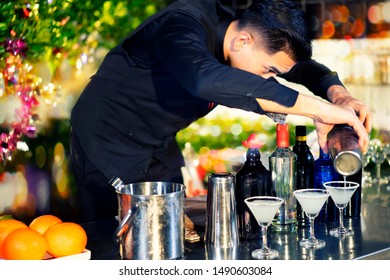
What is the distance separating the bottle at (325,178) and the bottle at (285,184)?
159 mm

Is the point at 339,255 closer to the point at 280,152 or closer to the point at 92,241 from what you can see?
the point at 280,152

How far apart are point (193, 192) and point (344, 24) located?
11.0 feet

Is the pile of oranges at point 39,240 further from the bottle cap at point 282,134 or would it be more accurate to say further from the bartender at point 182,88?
the bottle cap at point 282,134

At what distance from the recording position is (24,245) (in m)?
1.56

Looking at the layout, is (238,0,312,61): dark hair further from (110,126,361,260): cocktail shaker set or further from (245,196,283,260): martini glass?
(245,196,283,260): martini glass

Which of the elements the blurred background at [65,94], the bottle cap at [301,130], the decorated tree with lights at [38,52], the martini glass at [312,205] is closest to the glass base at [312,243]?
the martini glass at [312,205]

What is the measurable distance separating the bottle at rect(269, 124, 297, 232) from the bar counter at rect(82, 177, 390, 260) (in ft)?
0.12

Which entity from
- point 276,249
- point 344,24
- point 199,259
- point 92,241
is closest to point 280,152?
point 276,249

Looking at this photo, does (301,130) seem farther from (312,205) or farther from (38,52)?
(38,52)

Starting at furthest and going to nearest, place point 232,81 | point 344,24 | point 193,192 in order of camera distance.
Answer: point 344,24, point 193,192, point 232,81

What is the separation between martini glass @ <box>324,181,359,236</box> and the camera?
6.27 feet

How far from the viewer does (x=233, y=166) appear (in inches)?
115

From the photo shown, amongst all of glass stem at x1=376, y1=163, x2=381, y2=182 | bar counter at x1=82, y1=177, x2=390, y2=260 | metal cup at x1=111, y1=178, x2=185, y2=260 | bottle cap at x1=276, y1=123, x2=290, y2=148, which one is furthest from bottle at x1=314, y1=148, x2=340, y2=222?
glass stem at x1=376, y1=163, x2=381, y2=182

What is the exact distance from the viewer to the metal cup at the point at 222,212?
179 cm
